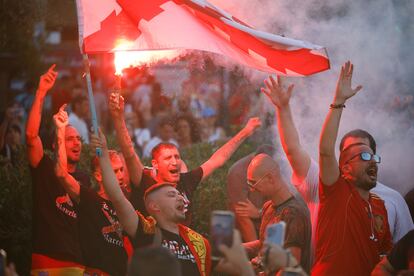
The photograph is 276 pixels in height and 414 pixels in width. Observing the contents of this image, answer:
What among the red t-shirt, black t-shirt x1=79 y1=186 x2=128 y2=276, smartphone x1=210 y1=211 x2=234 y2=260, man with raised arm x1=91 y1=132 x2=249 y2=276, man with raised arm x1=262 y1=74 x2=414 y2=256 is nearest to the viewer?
smartphone x1=210 y1=211 x2=234 y2=260

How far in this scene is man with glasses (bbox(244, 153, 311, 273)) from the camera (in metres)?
Result: 6.38

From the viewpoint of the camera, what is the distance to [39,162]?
7.20 m

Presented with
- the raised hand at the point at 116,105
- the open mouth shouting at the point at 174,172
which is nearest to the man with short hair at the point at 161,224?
the raised hand at the point at 116,105

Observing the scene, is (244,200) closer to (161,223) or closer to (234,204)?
(234,204)

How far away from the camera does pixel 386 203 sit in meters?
7.00

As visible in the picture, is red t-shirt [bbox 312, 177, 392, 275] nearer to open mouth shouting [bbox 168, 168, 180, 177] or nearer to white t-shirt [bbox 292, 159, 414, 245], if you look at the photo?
white t-shirt [bbox 292, 159, 414, 245]

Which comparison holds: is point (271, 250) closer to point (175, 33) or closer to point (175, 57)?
point (175, 33)

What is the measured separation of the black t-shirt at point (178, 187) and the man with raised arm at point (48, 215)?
0.49m

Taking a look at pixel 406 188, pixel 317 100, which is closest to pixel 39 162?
pixel 317 100

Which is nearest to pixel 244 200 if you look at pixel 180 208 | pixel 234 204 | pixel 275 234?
pixel 234 204

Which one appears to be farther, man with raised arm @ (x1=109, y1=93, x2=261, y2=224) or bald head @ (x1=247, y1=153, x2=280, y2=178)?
man with raised arm @ (x1=109, y1=93, x2=261, y2=224)

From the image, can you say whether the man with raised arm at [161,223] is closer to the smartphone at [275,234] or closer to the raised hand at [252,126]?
the smartphone at [275,234]

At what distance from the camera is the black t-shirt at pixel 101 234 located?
691 centimetres

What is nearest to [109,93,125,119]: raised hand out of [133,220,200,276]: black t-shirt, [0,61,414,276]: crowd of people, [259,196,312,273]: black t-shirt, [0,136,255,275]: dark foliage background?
[0,61,414,276]: crowd of people
